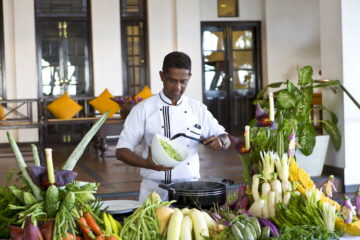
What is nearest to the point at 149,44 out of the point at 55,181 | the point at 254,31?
the point at 254,31

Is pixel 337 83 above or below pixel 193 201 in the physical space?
above

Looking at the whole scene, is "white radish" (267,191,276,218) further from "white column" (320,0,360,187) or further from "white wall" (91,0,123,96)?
"white wall" (91,0,123,96)

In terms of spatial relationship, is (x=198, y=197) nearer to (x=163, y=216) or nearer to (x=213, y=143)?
(x=163, y=216)

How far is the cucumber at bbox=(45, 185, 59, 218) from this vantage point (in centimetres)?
201

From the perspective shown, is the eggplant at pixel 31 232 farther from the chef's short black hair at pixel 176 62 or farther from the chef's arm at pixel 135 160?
the chef's short black hair at pixel 176 62

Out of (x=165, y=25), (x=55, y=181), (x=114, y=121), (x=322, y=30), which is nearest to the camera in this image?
(x=55, y=181)

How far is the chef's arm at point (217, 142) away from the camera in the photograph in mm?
2928

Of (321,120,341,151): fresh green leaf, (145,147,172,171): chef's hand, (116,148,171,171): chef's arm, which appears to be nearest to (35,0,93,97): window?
(321,120,341,151): fresh green leaf

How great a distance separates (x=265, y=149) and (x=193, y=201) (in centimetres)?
41

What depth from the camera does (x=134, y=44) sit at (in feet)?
38.6

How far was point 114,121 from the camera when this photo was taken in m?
9.44

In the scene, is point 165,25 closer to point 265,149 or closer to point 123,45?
point 123,45

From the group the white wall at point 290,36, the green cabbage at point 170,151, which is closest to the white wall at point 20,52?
the white wall at point 290,36

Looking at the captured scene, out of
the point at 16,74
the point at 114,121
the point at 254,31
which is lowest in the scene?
the point at 114,121
